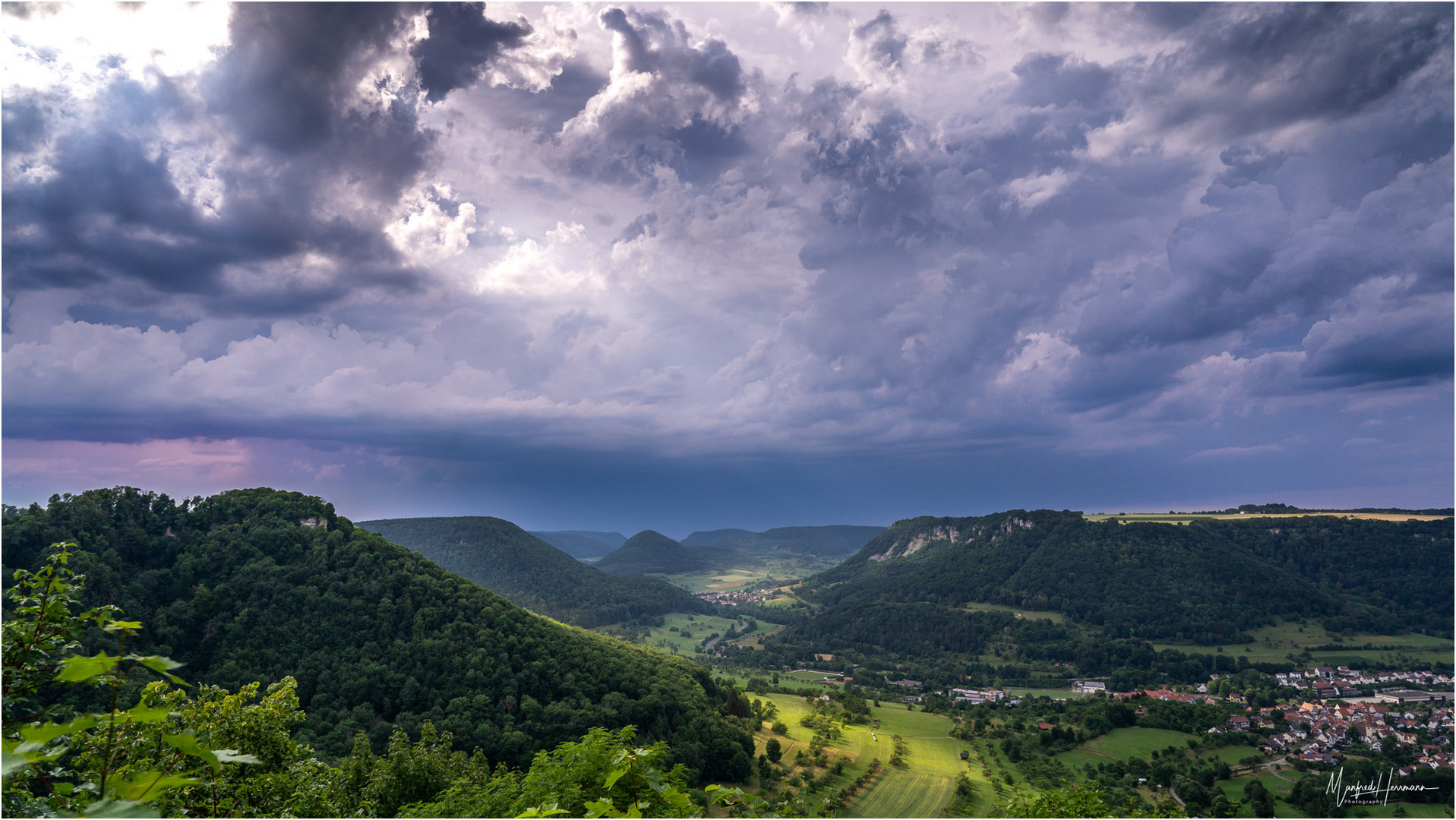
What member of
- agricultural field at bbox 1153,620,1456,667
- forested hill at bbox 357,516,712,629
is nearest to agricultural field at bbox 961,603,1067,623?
agricultural field at bbox 1153,620,1456,667

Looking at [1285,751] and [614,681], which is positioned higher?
[614,681]

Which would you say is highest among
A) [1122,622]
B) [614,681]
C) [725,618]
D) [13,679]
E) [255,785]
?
[13,679]

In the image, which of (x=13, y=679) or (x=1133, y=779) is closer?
(x=13, y=679)

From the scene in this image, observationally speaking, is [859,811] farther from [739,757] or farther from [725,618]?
[725,618]

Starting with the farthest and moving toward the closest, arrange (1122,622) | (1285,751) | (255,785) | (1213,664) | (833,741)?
(1122,622) < (1213,664) < (833,741) < (1285,751) < (255,785)

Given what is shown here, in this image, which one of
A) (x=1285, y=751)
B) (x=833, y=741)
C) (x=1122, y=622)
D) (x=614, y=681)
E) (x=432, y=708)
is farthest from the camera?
(x=1122, y=622)

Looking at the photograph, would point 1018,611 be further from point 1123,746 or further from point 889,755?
point 889,755

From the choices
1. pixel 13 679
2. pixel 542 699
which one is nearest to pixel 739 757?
pixel 542 699

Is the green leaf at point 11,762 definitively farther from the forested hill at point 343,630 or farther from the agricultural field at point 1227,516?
the agricultural field at point 1227,516
